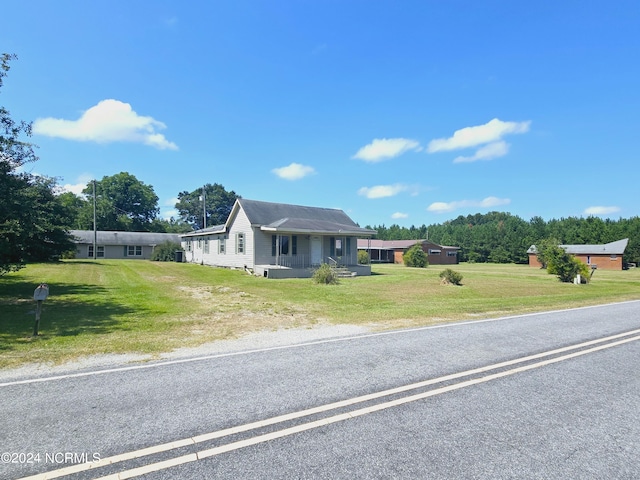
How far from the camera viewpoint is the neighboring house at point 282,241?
78.4 ft

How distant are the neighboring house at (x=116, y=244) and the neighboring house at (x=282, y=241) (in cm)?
2435

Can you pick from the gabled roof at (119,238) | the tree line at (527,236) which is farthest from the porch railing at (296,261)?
the tree line at (527,236)

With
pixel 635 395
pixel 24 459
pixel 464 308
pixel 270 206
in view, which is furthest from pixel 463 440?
pixel 270 206

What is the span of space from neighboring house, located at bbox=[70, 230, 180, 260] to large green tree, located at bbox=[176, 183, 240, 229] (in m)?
30.2

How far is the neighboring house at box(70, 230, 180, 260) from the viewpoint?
150 feet

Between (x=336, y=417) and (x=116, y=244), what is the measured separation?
166 ft

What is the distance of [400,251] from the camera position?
56812 mm

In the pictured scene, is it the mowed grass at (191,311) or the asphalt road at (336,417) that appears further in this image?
the mowed grass at (191,311)

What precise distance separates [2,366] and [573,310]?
48.7 ft

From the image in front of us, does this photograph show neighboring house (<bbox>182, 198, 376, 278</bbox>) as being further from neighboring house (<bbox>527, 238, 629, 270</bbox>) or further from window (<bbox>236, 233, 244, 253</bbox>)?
neighboring house (<bbox>527, 238, 629, 270</bbox>)

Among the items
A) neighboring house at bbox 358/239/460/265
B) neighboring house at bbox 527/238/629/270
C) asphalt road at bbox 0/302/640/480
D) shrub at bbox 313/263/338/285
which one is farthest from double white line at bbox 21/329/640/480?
neighboring house at bbox 358/239/460/265

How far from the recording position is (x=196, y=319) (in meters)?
9.44

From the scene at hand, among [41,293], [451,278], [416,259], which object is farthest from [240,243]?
[416,259]

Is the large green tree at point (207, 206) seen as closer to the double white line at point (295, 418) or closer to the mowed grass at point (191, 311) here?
the mowed grass at point (191, 311)
